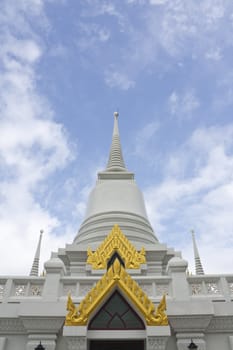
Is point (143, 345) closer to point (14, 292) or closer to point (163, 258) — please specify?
point (14, 292)

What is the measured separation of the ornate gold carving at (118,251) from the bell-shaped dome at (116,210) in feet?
3.28

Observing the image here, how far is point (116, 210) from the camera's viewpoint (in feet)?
47.0

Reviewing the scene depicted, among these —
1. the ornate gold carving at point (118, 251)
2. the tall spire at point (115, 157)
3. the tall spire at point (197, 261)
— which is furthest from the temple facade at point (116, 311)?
the tall spire at point (197, 261)

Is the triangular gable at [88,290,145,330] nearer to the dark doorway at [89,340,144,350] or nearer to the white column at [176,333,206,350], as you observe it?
the dark doorway at [89,340,144,350]

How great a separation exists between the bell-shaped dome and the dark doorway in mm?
4904

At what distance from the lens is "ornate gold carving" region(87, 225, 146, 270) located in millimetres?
11016

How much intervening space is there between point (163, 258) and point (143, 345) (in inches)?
180

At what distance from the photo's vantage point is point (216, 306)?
8.14 m

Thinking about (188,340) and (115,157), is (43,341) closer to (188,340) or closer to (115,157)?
(188,340)

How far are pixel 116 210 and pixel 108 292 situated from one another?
6807 millimetres

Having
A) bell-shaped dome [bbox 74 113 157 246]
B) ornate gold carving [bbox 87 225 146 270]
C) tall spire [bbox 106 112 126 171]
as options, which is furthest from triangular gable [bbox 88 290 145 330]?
tall spire [bbox 106 112 126 171]

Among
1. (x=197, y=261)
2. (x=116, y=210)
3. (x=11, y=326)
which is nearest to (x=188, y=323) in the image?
(x=11, y=326)

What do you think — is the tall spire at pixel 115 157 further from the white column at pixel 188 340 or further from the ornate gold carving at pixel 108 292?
the white column at pixel 188 340

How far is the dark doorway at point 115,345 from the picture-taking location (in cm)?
779
